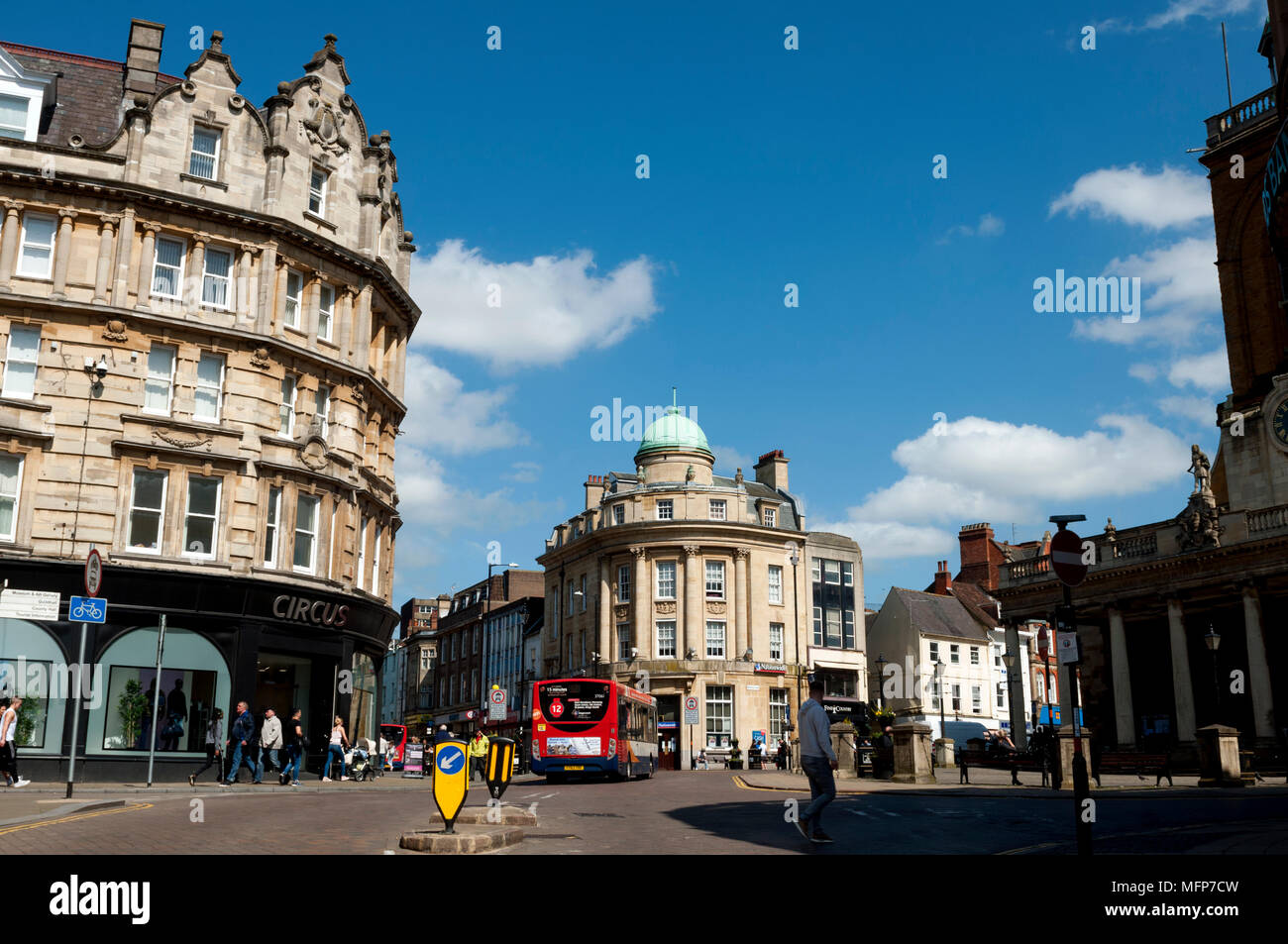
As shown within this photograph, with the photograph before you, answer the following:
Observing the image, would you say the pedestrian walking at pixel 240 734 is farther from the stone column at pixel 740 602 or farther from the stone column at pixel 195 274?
the stone column at pixel 740 602

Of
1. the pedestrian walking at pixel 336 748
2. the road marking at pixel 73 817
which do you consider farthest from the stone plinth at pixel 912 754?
the road marking at pixel 73 817

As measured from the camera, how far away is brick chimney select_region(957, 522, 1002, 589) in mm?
76812

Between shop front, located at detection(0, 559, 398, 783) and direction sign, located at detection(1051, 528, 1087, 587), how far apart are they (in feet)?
66.2

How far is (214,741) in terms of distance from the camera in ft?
85.4

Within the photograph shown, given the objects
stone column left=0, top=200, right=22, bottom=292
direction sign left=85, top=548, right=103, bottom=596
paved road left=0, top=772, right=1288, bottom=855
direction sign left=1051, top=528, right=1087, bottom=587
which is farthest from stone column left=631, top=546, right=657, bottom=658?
direction sign left=1051, top=528, right=1087, bottom=587

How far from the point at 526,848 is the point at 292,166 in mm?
24010

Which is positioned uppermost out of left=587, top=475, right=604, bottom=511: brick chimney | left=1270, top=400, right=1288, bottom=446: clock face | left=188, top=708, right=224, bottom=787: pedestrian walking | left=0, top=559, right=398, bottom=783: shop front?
left=587, top=475, right=604, bottom=511: brick chimney

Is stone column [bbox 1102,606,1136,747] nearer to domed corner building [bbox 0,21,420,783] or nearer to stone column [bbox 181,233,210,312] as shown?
domed corner building [bbox 0,21,420,783]

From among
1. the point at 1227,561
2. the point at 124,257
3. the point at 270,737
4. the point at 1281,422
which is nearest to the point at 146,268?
the point at 124,257

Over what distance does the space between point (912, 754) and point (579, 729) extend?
33.8 ft

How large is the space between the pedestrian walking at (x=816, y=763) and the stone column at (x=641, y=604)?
52468 mm

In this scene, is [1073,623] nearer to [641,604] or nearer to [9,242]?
[9,242]

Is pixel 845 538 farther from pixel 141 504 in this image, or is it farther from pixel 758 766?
pixel 141 504

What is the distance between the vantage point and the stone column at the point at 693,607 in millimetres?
64062
